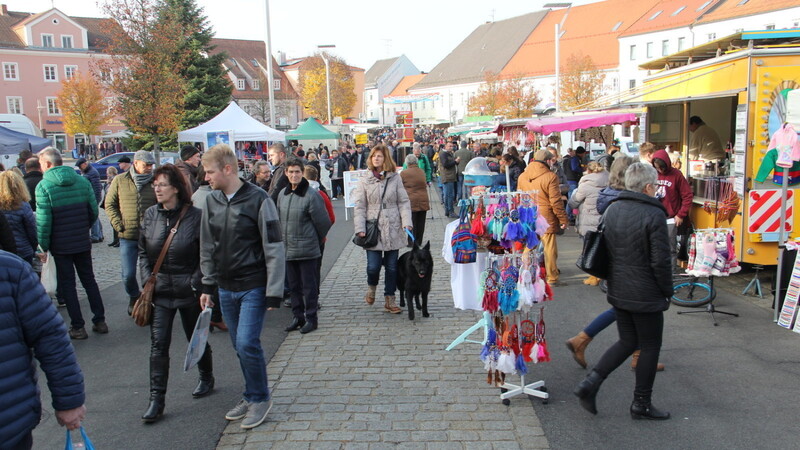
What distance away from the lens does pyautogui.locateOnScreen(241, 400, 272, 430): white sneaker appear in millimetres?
4793

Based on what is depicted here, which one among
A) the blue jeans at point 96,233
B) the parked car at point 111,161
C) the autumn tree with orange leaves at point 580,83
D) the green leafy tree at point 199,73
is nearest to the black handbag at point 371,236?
the blue jeans at point 96,233

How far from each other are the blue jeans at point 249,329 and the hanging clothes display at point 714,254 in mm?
5196

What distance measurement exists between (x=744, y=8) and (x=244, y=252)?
54469 millimetres

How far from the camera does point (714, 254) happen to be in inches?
292

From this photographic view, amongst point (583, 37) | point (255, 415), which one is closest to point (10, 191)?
point (255, 415)

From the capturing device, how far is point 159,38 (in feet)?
73.2

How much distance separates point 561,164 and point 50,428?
14.0 metres

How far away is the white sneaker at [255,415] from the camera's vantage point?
15.7ft

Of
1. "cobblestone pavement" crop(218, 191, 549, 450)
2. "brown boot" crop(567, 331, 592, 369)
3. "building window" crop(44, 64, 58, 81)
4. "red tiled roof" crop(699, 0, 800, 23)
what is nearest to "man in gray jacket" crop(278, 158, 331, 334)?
"cobblestone pavement" crop(218, 191, 549, 450)

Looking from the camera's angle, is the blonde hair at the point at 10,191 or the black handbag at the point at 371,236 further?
the black handbag at the point at 371,236

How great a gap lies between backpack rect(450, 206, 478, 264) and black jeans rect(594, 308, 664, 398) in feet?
4.14

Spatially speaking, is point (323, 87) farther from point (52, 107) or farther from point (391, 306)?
point (391, 306)

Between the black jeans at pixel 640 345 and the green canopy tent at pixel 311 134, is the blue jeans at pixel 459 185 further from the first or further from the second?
the black jeans at pixel 640 345

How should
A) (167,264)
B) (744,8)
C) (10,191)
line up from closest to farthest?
(167,264) → (10,191) → (744,8)
